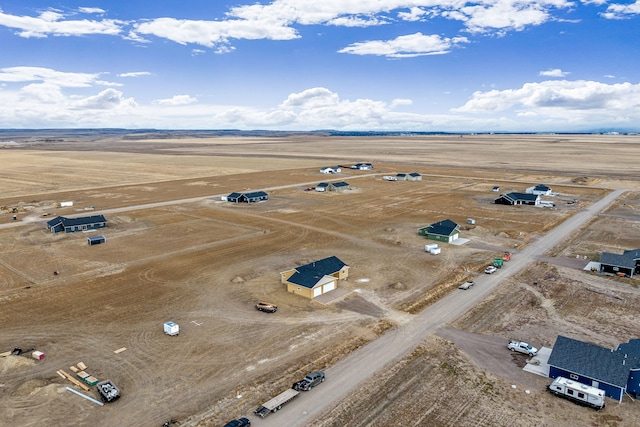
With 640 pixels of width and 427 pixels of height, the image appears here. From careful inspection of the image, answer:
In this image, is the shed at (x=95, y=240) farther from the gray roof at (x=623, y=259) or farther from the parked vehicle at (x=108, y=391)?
the gray roof at (x=623, y=259)

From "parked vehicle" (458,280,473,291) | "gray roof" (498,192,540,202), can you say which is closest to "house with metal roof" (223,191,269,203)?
"gray roof" (498,192,540,202)

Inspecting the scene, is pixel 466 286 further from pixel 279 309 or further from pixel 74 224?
pixel 74 224

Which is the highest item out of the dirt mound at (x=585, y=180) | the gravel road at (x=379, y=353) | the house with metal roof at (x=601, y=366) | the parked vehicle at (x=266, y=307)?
the dirt mound at (x=585, y=180)

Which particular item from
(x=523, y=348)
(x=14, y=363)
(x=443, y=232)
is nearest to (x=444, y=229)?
(x=443, y=232)

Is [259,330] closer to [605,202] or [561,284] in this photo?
[561,284]

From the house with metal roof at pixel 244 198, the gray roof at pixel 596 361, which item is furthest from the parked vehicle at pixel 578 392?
the house with metal roof at pixel 244 198

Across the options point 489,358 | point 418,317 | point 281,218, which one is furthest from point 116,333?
point 281,218
